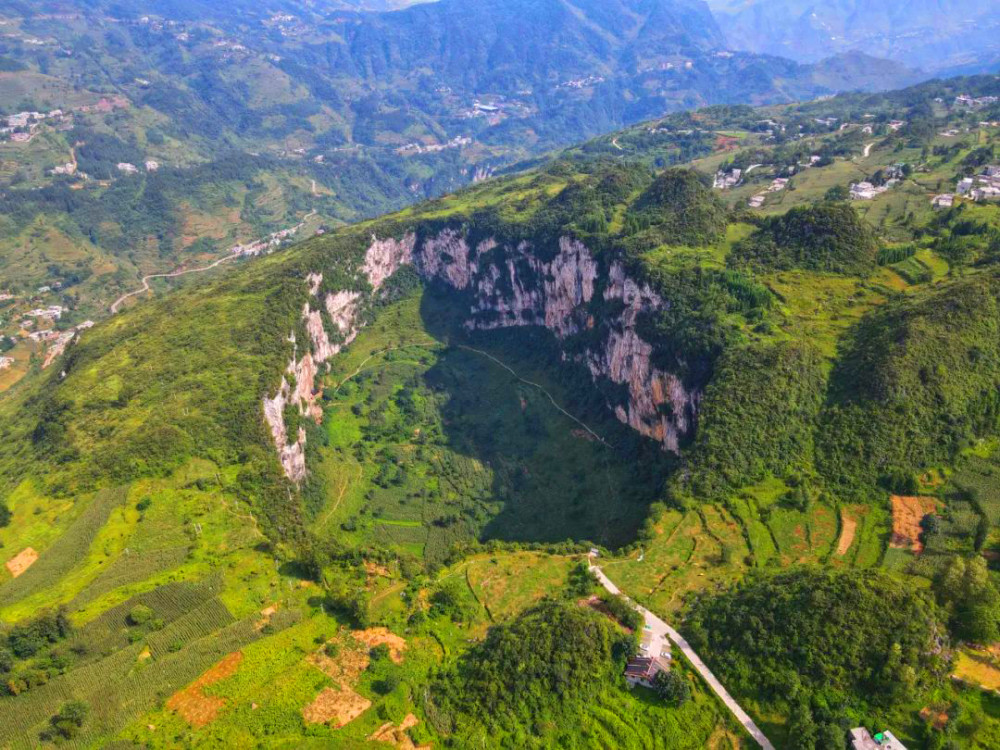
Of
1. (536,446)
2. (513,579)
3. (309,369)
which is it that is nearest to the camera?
(513,579)

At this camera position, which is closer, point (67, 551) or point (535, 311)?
point (67, 551)

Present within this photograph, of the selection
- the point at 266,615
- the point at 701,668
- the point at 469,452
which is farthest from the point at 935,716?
the point at 469,452

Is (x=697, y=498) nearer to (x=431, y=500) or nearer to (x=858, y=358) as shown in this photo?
(x=858, y=358)

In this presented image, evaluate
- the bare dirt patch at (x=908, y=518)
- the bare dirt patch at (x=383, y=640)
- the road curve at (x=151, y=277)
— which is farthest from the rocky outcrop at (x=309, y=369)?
the road curve at (x=151, y=277)

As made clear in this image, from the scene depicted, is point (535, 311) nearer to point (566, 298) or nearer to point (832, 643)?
point (566, 298)

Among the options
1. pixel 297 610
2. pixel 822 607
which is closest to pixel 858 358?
pixel 822 607

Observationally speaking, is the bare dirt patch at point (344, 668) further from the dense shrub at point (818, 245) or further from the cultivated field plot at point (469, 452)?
the dense shrub at point (818, 245)

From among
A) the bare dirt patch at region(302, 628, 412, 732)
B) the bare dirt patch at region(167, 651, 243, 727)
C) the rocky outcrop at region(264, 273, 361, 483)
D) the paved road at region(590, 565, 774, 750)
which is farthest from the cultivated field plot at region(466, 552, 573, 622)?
the rocky outcrop at region(264, 273, 361, 483)
